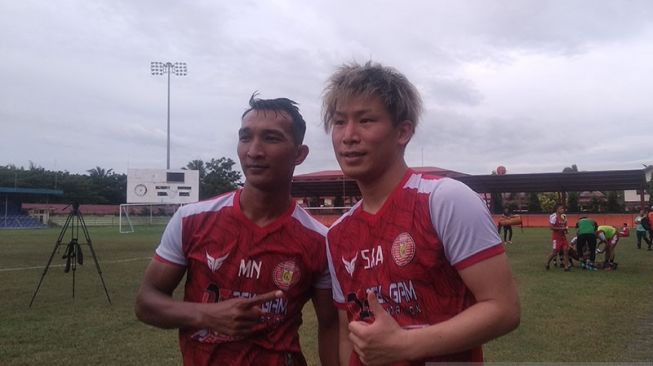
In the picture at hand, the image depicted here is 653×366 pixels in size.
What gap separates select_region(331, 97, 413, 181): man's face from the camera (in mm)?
1946

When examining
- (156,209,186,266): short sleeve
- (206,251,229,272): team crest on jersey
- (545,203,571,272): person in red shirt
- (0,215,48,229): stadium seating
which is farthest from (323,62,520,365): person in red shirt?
(0,215,48,229): stadium seating

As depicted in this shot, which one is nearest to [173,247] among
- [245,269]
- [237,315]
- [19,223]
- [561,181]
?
[245,269]

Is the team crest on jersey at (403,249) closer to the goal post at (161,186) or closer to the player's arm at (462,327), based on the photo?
the player's arm at (462,327)

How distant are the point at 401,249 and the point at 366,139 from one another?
42 centimetres

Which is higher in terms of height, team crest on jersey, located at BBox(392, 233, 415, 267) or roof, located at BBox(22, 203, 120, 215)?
team crest on jersey, located at BBox(392, 233, 415, 267)

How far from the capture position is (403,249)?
6.03ft

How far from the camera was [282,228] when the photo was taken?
8.17ft

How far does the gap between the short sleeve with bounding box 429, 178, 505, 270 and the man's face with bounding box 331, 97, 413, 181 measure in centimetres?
28

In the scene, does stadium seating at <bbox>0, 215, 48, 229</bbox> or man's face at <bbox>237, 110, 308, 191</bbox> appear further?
stadium seating at <bbox>0, 215, 48, 229</bbox>

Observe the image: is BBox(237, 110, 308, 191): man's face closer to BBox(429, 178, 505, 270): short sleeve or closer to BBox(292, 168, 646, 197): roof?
BBox(429, 178, 505, 270): short sleeve

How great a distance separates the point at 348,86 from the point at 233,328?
1117 mm

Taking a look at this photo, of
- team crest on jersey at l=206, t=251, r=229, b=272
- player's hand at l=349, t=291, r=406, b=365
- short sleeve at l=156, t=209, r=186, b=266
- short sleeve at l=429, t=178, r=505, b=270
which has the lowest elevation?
player's hand at l=349, t=291, r=406, b=365

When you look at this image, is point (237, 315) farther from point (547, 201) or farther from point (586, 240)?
point (547, 201)

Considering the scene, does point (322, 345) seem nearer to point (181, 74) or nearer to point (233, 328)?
point (233, 328)
